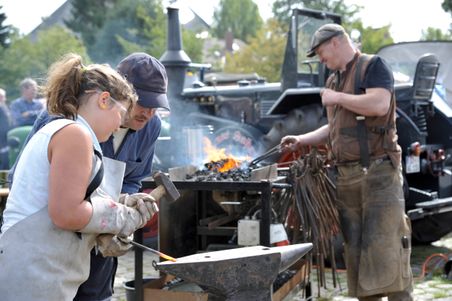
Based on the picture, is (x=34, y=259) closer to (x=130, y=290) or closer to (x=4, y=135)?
(x=130, y=290)

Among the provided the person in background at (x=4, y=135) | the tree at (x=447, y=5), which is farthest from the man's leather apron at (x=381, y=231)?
the tree at (x=447, y=5)

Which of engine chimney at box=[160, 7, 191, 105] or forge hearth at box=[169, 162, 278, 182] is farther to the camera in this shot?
engine chimney at box=[160, 7, 191, 105]

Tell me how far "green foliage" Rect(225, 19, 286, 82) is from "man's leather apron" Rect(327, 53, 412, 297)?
23398mm

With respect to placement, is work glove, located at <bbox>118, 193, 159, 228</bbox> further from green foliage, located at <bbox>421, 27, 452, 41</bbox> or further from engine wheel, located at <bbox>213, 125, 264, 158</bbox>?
green foliage, located at <bbox>421, 27, 452, 41</bbox>

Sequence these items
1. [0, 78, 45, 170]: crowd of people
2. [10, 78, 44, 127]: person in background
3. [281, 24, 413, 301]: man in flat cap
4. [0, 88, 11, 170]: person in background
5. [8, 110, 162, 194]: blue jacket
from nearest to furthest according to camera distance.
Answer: [8, 110, 162, 194]: blue jacket → [281, 24, 413, 301]: man in flat cap → [0, 88, 11, 170]: person in background → [0, 78, 45, 170]: crowd of people → [10, 78, 44, 127]: person in background

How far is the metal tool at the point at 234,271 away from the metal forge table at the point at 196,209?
137 cm

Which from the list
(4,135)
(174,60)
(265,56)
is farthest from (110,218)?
(265,56)

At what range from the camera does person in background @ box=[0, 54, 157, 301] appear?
2.09 metres

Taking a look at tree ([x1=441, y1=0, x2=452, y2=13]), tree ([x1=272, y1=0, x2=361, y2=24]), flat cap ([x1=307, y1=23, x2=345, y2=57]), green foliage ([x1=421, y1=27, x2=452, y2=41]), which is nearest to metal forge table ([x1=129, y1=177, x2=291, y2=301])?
flat cap ([x1=307, y1=23, x2=345, y2=57])

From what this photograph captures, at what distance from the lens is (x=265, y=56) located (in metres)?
29.2

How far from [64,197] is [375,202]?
Answer: 2651mm

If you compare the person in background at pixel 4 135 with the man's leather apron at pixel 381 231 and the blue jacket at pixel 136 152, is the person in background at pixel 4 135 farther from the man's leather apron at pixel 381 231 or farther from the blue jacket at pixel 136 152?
the blue jacket at pixel 136 152

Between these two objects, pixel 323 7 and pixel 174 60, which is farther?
pixel 323 7

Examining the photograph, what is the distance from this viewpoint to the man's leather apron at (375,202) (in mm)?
4281
